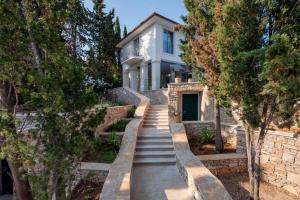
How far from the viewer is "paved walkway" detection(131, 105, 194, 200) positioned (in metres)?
6.13

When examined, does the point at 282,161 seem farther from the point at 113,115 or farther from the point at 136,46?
the point at 136,46

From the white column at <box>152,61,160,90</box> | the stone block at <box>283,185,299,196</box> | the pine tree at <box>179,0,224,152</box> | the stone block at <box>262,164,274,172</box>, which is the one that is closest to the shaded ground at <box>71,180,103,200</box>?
the pine tree at <box>179,0,224,152</box>

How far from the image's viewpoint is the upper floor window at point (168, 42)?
1900 centimetres

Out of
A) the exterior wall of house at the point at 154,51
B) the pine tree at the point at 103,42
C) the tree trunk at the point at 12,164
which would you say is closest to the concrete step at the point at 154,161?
the tree trunk at the point at 12,164

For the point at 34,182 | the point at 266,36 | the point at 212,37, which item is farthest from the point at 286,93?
the point at 34,182

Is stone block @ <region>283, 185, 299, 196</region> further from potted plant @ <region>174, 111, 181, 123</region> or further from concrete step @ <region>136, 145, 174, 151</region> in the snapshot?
potted plant @ <region>174, 111, 181, 123</region>

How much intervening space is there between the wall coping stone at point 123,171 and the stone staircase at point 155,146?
1.43 feet

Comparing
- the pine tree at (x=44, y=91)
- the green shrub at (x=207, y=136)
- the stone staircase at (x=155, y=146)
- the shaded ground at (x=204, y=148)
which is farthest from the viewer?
the green shrub at (x=207, y=136)

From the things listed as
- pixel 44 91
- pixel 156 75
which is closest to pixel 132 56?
pixel 156 75

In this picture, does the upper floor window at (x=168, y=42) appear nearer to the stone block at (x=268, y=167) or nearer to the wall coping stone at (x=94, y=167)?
the stone block at (x=268, y=167)

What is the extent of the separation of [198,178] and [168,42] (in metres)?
15.6

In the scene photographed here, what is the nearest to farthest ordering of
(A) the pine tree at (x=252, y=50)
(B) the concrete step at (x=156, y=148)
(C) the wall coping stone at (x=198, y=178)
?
(A) the pine tree at (x=252, y=50) < (C) the wall coping stone at (x=198, y=178) < (B) the concrete step at (x=156, y=148)

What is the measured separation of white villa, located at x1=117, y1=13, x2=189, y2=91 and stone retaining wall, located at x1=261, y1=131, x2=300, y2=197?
470 inches

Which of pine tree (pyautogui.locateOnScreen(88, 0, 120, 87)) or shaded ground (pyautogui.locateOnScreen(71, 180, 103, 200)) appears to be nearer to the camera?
shaded ground (pyautogui.locateOnScreen(71, 180, 103, 200))
